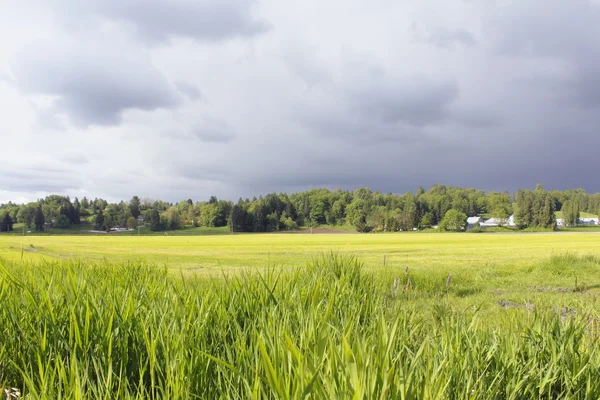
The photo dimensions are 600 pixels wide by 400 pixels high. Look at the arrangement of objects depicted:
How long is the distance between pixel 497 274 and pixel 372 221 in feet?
528

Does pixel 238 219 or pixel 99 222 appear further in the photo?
pixel 99 222

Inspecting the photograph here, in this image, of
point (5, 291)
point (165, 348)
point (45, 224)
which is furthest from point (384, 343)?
point (45, 224)

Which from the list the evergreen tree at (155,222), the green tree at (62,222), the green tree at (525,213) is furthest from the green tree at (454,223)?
the green tree at (62,222)

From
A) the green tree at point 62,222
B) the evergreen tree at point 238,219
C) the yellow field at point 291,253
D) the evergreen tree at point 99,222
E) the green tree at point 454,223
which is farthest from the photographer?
the evergreen tree at point 99,222

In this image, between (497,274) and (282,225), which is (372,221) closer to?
(282,225)

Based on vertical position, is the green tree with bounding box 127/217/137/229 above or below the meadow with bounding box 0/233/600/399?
below

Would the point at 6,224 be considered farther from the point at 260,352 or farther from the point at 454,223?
the point at 260,352

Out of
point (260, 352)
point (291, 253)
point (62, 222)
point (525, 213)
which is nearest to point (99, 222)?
point (62, 222)

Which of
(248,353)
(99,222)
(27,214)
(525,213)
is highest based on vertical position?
(27,214)

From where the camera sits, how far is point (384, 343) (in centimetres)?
203

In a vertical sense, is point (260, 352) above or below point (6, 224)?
above

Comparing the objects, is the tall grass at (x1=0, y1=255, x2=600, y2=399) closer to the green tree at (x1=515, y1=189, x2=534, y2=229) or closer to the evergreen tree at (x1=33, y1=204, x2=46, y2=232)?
the green tree at (x1=515, y1=189, x2=534, y2=229)

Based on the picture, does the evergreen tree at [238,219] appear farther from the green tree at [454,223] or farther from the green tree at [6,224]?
the green tree at [6,224]

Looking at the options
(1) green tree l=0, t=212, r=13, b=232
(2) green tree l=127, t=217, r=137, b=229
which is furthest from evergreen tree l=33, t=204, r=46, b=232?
(2) green tree l=127, t=217, r=137, b=229
